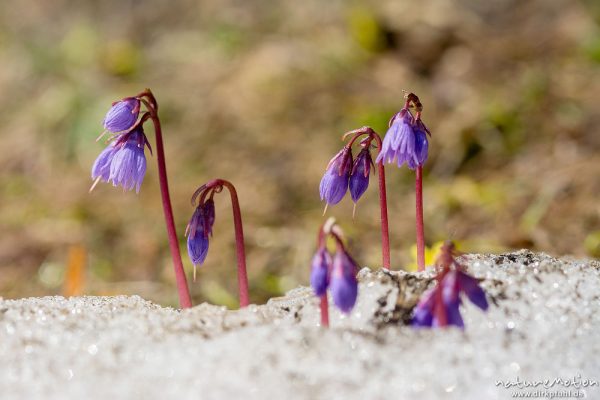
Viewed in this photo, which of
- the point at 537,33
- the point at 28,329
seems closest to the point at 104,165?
the point at 28,329

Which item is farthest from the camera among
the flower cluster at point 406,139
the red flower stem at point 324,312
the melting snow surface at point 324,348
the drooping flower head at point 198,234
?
the drooping flower head at point 198,234

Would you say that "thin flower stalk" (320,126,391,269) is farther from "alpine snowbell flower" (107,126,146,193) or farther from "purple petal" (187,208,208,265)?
"alpine snowbell flower" (107,126,146,193)

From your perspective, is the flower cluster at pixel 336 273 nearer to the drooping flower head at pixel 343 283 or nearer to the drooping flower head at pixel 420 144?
the drooping flower head at pixel 343 283

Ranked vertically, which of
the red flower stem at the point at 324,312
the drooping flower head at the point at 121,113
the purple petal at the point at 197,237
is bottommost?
the red flower stem at the point at 324,312

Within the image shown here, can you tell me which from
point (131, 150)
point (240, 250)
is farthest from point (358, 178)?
point (131, 150)

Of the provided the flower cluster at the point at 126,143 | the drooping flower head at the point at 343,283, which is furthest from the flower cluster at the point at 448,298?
the flower cluster at the point at 126,143

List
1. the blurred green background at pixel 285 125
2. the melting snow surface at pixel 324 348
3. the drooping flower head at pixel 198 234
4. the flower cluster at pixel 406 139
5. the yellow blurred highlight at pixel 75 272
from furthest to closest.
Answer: the blurred green background at pixel 285 125 → the yellow blurred highlight at pixel 75 272 → the drooping flower head at pixel 198 234 → the flower cluster at pixel 406 139 → the melting snow surface at pixel 324 348

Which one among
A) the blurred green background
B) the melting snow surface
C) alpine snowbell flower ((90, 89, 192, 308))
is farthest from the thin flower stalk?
the blurred green background
